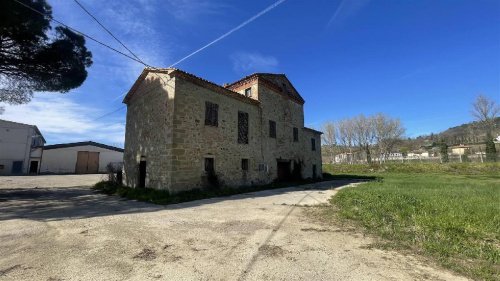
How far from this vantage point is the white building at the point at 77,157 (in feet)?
114

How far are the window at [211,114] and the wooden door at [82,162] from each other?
3166cm

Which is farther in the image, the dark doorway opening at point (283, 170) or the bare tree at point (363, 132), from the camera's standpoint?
the bare tree at point (363, 132)

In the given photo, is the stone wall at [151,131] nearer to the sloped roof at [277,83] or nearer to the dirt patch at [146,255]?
the sloped roof at [277,83]

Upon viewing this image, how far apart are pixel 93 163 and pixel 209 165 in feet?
104

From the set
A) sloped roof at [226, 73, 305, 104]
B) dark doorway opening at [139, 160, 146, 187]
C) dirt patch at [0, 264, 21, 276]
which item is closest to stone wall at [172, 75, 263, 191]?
sloped roof at [226, 73, 305, 104]

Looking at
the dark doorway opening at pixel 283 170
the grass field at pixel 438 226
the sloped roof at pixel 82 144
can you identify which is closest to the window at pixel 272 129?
the dark doorway opening at pixel 283 170

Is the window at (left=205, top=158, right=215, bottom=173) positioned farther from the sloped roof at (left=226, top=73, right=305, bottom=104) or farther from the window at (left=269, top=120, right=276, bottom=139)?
the sloped roof at (left=226, top=73, right=305, bottom=104)

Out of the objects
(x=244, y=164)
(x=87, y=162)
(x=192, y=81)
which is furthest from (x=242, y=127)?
(x=87, y=162)

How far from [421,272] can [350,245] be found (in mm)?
1289

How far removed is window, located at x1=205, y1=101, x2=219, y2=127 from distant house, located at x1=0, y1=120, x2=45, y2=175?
34.0 meters

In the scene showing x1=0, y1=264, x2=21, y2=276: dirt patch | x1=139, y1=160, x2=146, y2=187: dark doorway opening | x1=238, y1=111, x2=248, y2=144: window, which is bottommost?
x1=0, y1=264, x2=21, y2=276: dirt patch

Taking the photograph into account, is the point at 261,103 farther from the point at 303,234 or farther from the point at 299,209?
the point at 303,234

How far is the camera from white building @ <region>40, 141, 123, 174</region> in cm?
3469

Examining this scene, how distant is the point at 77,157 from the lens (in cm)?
3578
